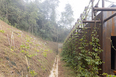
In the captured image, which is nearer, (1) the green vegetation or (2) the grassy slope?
(2) the grassy slope

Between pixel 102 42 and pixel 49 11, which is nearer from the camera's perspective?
pixel 102 42

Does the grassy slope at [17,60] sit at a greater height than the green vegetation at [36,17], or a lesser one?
lesser

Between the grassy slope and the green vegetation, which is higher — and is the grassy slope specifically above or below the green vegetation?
below

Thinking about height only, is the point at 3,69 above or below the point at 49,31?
below

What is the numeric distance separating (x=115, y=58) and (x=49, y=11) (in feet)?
18.0

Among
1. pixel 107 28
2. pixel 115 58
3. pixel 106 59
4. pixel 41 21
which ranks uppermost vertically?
pixel 41 21

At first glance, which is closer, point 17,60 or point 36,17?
point 17,60

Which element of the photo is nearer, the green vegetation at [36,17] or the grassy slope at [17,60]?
the grassy slope at [17,60]

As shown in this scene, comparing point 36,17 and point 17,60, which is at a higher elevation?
point 36,17

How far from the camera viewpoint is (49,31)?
630 centimetres

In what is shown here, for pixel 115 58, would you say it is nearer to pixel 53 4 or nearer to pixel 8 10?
pixel 53 4

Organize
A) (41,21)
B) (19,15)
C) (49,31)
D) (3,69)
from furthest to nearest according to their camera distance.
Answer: (19,15) → (41,21) → (49,31) → (3,69)

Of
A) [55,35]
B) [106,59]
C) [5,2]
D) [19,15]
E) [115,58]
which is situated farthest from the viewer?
[19,15]

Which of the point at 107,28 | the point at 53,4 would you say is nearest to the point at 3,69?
the point at 107,28
